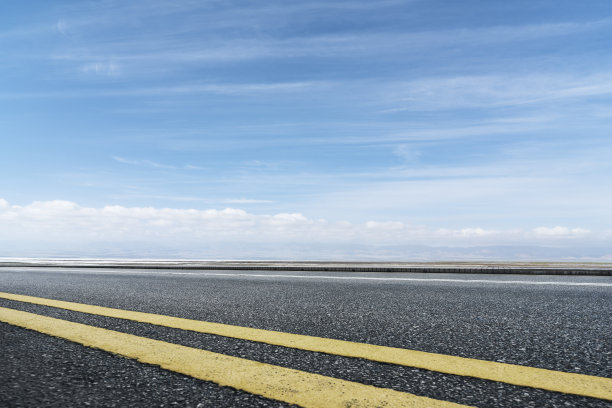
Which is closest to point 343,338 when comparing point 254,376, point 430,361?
point 430,361

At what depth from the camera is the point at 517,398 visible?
69.4 inches

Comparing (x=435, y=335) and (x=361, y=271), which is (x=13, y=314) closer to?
(x=435, y=335)

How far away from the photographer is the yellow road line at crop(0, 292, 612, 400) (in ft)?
6.30

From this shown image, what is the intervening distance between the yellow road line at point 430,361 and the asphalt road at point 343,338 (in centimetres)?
9

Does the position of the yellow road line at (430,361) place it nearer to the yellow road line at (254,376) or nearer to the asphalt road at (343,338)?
the asphalt road at (343,338)

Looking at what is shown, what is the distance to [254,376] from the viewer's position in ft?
6.77

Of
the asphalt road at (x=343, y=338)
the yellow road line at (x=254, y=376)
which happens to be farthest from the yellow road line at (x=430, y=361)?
the yellow road line at (x=254, y=376)

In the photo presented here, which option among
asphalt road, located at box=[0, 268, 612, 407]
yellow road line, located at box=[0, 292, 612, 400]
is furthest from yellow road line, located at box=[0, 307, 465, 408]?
yellow road line, located at box=[0, 292, 612, 400]

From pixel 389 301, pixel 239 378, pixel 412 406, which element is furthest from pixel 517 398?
pixel 389 301

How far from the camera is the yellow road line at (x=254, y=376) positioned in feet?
5.66

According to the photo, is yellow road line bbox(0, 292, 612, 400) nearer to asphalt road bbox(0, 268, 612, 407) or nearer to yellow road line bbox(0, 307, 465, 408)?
asphalt road bbox(0, 268, 612, 407)

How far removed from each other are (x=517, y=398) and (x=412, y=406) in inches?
18.0

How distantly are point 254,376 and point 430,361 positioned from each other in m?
0.92

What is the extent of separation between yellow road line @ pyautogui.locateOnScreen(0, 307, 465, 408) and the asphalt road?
8 cm
